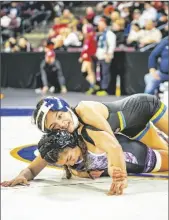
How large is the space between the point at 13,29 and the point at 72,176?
3182 millimetres

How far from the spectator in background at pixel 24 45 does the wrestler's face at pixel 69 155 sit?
133 inches

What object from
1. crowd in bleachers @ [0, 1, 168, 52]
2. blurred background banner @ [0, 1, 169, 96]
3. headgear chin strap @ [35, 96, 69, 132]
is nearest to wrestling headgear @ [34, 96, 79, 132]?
headgear chin strap @ [35, 96, 69, 132]

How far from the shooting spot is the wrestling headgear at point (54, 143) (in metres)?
1.08

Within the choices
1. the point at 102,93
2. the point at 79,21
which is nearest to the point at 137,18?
the point at 79,21

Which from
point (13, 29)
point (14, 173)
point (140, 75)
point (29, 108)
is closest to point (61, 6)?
point (13, 29)

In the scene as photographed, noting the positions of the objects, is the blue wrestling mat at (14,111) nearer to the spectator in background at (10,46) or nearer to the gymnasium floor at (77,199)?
the gymnasium floor at (77,199)

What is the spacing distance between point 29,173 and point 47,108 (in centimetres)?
36

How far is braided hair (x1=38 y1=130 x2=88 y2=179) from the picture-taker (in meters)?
1.08

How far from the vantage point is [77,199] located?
1.21m

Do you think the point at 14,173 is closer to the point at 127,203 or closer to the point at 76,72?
the point at 127,203

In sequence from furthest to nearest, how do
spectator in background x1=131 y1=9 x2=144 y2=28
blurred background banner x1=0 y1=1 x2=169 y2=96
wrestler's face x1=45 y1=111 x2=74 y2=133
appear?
spectator in background x1=131 y1=9 x2=144 y2=28 < blurred background banner x1=0 y1=1 x2=169 y2=96 < wrestler's face x1=45 y1=111 x2=74 y2=133

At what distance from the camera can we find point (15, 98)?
382 cm

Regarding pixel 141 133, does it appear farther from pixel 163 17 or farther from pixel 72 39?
pixel 163 17

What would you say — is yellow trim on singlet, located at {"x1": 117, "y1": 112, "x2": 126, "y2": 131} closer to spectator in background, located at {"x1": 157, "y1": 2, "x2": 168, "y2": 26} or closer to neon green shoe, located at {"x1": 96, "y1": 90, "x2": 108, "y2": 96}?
neon green shoe, located at {"x1": 96, "y1": 90, "x2": 108, "y2": 96}
